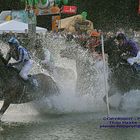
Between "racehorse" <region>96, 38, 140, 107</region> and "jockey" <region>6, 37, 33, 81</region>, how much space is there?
232 cm

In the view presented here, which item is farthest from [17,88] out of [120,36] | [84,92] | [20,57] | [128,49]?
[128,49]

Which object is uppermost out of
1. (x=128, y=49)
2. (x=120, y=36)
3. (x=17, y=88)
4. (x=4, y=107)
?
(x=120, y=36)

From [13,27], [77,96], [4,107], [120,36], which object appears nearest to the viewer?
[4,107]

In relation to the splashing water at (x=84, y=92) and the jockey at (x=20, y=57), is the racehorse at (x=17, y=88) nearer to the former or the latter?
the jockey at (x=20, y=57)

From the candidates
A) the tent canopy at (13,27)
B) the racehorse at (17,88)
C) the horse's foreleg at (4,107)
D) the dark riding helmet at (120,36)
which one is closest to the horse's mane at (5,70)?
the racehorse at (17,88)

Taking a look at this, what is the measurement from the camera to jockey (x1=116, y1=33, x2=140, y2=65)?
12922 millimetres

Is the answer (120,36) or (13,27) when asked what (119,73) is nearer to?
(120,36)

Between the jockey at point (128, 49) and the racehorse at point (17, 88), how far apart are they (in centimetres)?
207

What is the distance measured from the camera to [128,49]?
13.0 m

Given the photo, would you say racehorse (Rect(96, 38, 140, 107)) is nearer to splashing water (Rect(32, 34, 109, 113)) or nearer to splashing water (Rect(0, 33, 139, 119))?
splashing water (Rect(0, 33, 139, 119))

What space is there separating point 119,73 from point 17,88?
290 cm

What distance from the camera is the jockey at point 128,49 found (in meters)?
12.9

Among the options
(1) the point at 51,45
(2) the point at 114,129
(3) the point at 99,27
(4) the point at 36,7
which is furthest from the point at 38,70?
(3) the point at 99,27

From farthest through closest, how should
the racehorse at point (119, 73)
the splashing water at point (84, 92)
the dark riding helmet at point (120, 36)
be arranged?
the racehorse at point (119, 73) < the dark riding helmet at point (120, 36) < the splashing water at point (84, 92)
